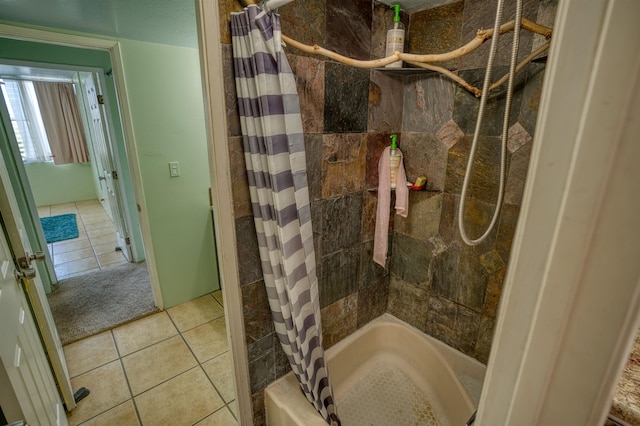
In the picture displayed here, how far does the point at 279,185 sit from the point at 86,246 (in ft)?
13.6

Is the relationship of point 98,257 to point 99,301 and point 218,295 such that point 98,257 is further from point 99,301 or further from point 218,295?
point 218,295

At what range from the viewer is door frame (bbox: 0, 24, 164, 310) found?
1867 millimetres

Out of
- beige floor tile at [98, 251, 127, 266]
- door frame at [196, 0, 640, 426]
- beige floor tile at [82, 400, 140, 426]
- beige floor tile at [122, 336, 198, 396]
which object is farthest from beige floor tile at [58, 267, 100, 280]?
door frame at [196, 0, 640, 426]

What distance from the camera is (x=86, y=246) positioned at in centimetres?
393

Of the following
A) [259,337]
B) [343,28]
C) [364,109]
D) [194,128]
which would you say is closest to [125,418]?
[259,337]

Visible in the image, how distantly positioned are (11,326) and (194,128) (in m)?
1.80

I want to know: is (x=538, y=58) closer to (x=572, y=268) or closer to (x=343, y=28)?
(x=343, y=28)

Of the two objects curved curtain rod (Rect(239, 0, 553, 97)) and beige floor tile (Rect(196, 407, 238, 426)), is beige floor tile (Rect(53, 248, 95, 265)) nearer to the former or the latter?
beige floor tile (Rect(196, 407, 238, 426))

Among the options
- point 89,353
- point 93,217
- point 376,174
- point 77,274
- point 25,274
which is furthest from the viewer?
point 93,217

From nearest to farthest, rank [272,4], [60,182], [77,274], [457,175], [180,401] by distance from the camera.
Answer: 1. [272,4]
2. [457,175]
3. [180,401]
4. [77,274]
5. [60,182]

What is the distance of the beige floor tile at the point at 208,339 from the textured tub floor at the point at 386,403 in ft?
3.26

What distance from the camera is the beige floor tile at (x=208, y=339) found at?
2.15m

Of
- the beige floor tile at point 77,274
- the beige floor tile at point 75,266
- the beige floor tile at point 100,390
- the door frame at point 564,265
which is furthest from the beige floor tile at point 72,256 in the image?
the door frame at point 564,265

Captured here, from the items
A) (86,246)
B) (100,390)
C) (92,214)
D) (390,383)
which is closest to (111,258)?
(86,246)
